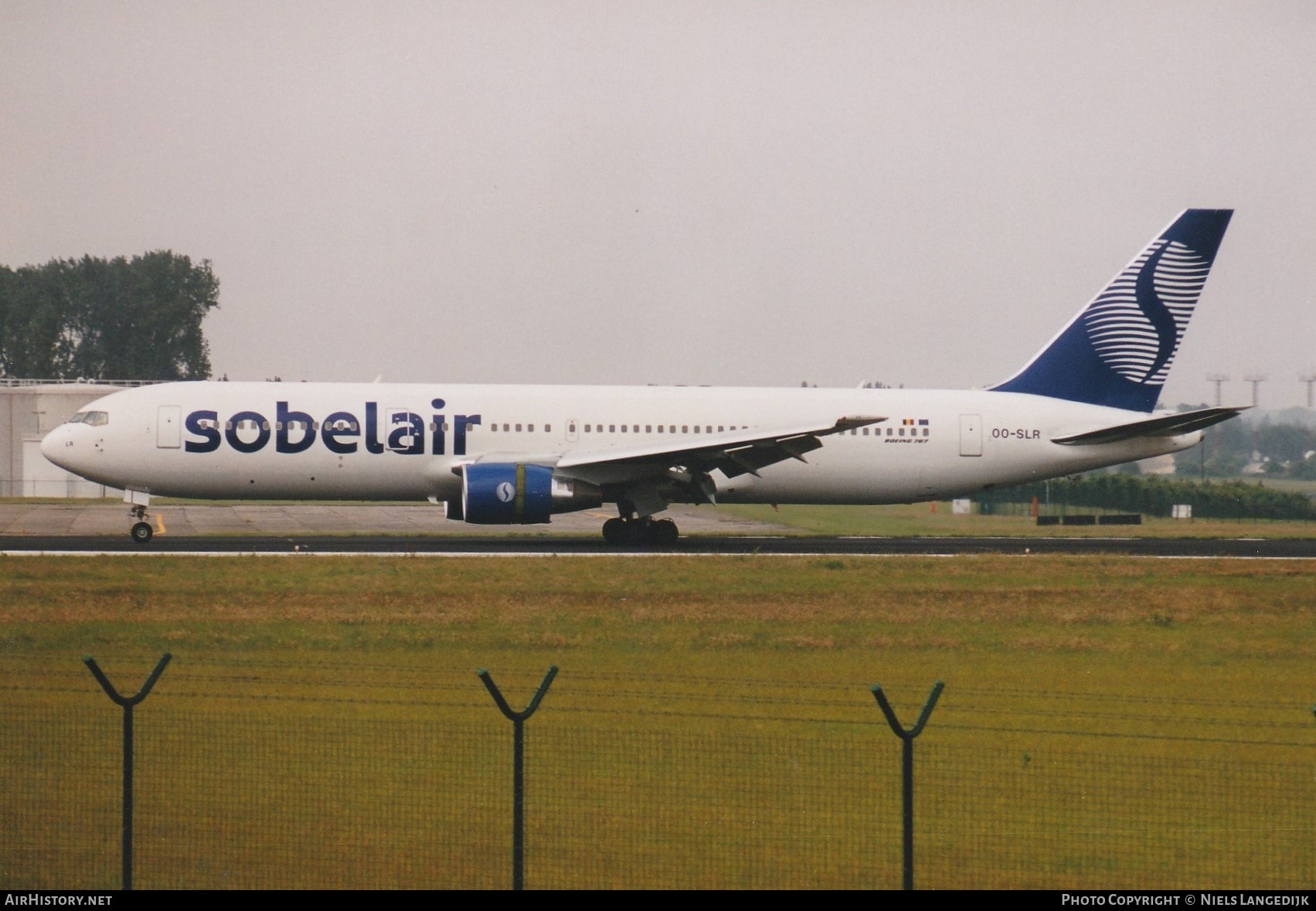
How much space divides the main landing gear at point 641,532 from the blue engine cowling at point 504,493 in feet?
Result: 10.3

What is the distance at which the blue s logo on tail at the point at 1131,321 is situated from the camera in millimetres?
36969

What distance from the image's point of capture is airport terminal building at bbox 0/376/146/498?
223 ft

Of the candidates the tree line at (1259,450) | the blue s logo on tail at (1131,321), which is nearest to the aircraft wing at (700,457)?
the blue s logo on tail at (1131,321)

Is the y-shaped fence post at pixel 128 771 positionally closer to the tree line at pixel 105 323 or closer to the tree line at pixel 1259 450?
the tree line at pixel 1259 450

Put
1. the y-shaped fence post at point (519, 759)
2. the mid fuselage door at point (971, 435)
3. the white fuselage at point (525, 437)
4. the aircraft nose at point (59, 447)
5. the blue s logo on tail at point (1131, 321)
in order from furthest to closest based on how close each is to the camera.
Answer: the blue s logo on tail at point (1131, 321) < the mid fuselage door at point (971, 435) < the aircraft nose at point (59, 447) < the white fuselage at point (525, 437) < the y-shaped fence post at point (519, 759)

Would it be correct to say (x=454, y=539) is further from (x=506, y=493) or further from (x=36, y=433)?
(x=36, y=433)

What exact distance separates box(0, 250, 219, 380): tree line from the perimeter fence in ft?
326

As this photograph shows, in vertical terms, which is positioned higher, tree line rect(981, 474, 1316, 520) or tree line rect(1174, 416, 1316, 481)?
tree line rect(1174, 416, 1316, 481)

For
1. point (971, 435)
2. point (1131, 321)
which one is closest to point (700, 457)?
point (971, 435)

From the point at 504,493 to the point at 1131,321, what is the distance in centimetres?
1724

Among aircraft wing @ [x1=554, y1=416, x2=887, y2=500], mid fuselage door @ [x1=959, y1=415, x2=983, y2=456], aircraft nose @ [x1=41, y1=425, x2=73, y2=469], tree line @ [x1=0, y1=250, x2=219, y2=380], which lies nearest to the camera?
aircraft wing @ [x1=554, y1=416, x2=887, y2=500]

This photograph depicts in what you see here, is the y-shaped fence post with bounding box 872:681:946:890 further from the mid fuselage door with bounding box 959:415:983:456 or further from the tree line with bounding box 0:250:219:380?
the tree line with bounding box 0:250:219:380

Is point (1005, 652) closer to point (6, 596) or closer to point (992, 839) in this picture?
point (992, 839)

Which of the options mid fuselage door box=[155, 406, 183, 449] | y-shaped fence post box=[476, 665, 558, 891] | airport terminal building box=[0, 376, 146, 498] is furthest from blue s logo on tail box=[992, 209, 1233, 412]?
airport terminal building box=[0, 376, 146, 498]
